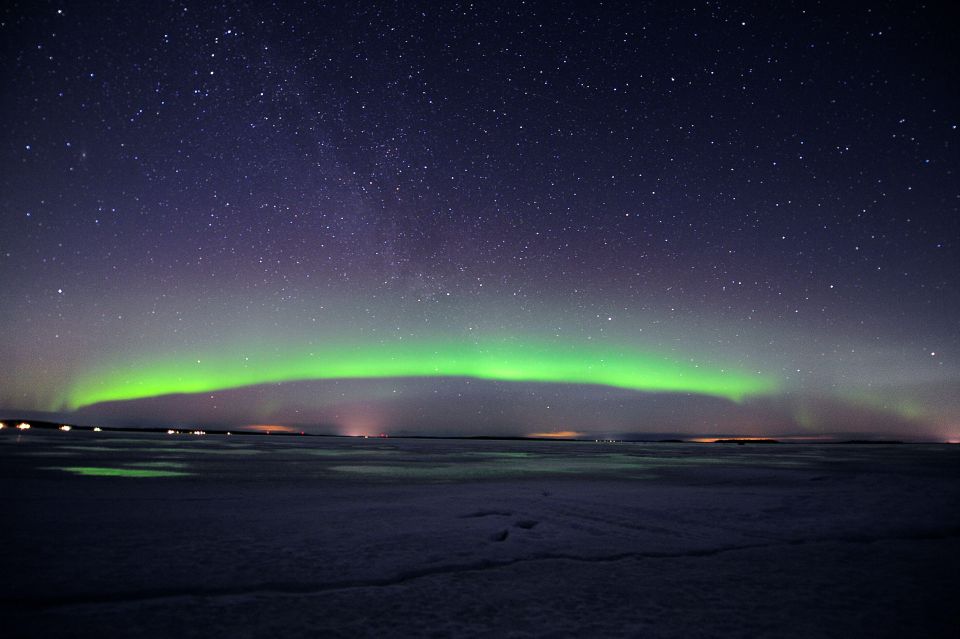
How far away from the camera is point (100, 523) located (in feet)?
15.3

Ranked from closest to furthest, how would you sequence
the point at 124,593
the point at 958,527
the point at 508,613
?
the point at 508,613 → the point at 124,593 → the point at 958,527

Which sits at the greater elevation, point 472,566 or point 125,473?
point 472,566

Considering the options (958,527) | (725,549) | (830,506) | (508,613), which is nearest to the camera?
(508,613)

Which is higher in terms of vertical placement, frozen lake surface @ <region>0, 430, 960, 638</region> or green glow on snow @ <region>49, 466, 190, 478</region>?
frozen lake surface @ <region>0, 430, 960, 638</region>

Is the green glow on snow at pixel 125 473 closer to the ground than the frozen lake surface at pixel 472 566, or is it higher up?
closer to the ground

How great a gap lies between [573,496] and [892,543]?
3541 mm

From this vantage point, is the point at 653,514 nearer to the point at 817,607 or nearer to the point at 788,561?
the point at 788,561

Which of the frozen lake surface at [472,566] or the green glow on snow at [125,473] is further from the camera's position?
the green glow on snow at [125,473]

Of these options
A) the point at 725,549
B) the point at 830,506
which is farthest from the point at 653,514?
the point at 830,506

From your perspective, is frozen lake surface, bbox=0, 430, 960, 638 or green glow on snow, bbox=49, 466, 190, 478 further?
green glow on snow, bbox=49, 466, 190, 478

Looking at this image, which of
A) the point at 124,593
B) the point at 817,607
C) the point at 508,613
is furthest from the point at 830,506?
the point at 124,593

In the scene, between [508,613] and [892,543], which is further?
[892,543]

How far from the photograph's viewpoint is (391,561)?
353 cm

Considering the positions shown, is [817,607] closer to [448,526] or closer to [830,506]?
[448,526]
